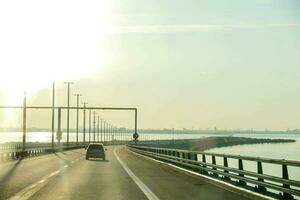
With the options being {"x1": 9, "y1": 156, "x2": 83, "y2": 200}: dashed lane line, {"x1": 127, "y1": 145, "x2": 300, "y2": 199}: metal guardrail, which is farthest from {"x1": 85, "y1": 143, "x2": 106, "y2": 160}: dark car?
{"x1": 9, "y1": 156, "x2": 83, "y2": 200}: dashed lane line

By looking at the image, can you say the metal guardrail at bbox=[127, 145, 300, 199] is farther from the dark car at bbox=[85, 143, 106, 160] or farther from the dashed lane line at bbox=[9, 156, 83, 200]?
the dark car at bbox=[85, 143, 106, 160]

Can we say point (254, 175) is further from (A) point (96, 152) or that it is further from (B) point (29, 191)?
(A) point (96, 152)

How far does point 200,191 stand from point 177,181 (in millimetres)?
5147

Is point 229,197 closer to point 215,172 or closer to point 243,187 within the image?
point 243,187

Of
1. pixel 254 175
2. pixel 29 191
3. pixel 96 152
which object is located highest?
pixel 96 152

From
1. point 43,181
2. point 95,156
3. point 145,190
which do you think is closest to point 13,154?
point 95,156

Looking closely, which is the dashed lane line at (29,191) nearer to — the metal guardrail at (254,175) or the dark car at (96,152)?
the metal guardrail at (254,175)

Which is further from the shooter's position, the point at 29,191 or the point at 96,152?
the point at 96,152

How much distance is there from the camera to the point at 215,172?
25.1 metres

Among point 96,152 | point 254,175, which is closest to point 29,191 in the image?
point 254,175

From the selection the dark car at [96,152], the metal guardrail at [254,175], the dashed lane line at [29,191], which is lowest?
the dashed lane line at [29,191]

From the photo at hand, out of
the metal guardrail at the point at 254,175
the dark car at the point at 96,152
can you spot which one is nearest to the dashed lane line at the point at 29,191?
the metal guardrail at the point at 254,175

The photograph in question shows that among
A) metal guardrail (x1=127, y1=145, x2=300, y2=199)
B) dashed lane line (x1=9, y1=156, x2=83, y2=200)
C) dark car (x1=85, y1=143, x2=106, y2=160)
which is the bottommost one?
dashed lane line (x1=9, y1=156, x2=83, y2=200)

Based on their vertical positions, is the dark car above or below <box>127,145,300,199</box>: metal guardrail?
above
